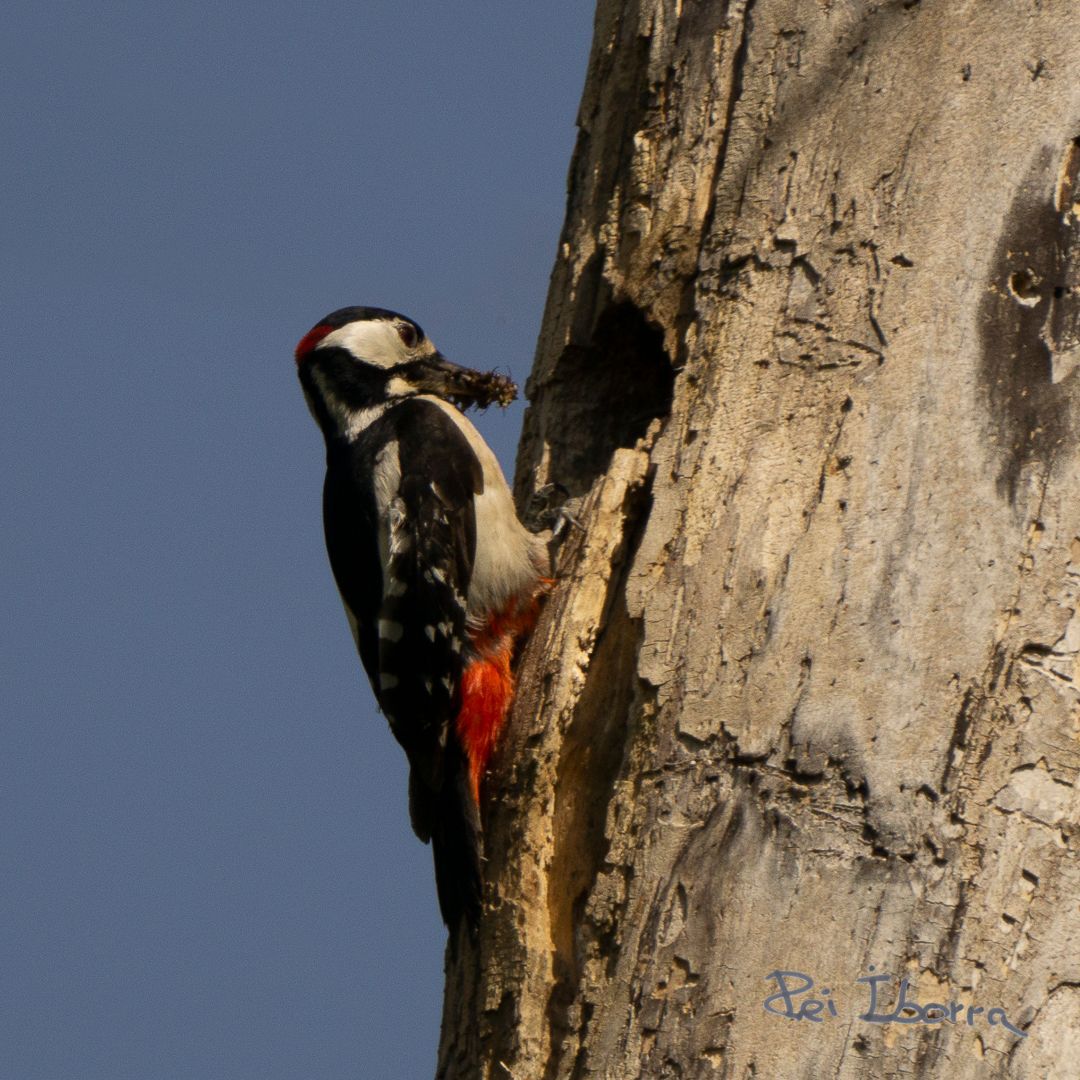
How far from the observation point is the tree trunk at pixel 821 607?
92.4 inches

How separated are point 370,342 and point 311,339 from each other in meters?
0.19

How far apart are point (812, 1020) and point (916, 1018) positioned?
144mm

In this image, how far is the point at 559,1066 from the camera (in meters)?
2.62

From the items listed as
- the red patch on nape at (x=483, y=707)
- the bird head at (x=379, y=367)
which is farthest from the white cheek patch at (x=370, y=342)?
the red patch on nape at (x=483, y=707)

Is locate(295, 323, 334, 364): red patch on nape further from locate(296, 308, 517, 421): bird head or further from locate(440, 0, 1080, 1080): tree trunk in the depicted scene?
locate(440, 0, 1080, 1080): tree trunk

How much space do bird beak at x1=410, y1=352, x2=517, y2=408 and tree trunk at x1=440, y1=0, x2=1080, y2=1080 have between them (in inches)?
41.8

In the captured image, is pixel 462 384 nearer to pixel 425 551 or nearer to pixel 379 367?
pixel 379 367

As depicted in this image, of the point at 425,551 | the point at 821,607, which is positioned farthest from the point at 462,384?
the point at 821,607

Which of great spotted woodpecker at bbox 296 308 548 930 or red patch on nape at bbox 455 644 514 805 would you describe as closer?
red patch on nape at bbox 455 644 514 805

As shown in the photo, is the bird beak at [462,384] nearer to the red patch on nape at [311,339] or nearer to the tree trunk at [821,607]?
the red patch on nape at [311,339]

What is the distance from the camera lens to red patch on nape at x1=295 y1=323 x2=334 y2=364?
4.48m
